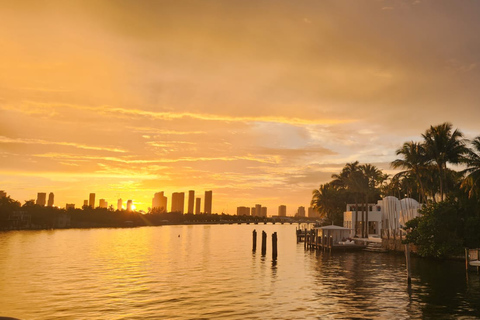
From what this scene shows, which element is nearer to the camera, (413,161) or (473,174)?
(473,174)

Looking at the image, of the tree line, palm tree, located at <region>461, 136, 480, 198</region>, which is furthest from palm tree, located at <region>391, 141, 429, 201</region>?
palm tree, located at <region>461, 136, 480, 198</region>

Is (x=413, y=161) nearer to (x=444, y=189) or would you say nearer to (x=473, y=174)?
(x=444, y=189)

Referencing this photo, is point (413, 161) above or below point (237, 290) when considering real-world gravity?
above

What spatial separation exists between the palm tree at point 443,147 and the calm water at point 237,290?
15.1 m

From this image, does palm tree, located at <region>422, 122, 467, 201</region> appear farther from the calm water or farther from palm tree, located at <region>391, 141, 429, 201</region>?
the calm water

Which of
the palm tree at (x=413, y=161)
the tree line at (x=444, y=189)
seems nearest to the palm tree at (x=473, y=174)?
the tree line at (x=444, y=189)

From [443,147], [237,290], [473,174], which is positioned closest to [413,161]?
[443,147]

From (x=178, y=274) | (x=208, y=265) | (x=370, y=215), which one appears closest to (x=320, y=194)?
(x=370, y=215)

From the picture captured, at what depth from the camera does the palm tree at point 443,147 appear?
56.0m

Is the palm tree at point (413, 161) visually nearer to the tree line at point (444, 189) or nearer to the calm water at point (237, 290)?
the tree line at point (444, 189)

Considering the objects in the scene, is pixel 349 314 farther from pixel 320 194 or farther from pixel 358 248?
pixel 320 194

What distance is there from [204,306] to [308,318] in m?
7.35

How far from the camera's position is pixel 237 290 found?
33219 mm

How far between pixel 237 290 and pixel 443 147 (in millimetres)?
39478
